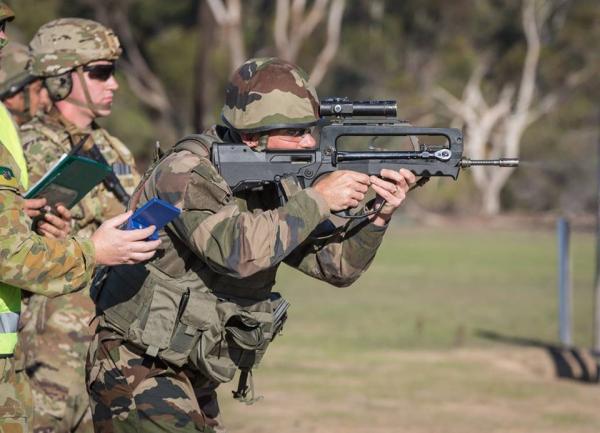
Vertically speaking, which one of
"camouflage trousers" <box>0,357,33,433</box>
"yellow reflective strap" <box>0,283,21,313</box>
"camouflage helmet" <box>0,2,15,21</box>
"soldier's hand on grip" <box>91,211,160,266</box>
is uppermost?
"camouflage helmet" <box>0,2,15,21</box>

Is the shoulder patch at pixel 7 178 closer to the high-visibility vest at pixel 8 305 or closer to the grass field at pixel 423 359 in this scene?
the high-visibility vest at pixel 8 305

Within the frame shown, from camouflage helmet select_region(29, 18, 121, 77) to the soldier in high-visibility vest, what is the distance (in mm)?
2522

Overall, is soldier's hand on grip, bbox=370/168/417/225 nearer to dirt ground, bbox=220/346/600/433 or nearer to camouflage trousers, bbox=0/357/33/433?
camouflage trousers, bbox=0/357/33/433

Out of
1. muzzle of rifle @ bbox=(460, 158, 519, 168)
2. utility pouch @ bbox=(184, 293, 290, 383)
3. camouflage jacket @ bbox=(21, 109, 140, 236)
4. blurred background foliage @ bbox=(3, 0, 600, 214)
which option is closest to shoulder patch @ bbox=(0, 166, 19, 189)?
utility pouch @ bbox=(184, 293, 290, 383)

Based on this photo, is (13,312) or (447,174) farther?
(447,174)

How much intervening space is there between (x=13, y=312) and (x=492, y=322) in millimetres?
12804

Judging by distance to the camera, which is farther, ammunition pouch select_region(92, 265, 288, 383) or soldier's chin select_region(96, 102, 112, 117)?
soldier's chin select_region(96, 102, 112, 117)

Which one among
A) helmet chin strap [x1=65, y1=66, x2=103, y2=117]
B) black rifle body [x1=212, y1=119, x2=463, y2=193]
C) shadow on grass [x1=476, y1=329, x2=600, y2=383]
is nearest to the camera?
black rifle body [x1=212, y1=119, x2=463, y2=193]

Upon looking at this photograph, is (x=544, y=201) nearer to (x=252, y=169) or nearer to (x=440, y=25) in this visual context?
(x=440, y=25)

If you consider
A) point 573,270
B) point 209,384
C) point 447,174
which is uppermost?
point 447,174

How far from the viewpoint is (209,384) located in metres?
5.70

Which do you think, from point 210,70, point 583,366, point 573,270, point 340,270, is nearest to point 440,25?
point 210,70

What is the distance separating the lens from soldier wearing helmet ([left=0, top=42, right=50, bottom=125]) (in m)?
7.91

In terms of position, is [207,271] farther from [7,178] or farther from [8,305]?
[7,178]
